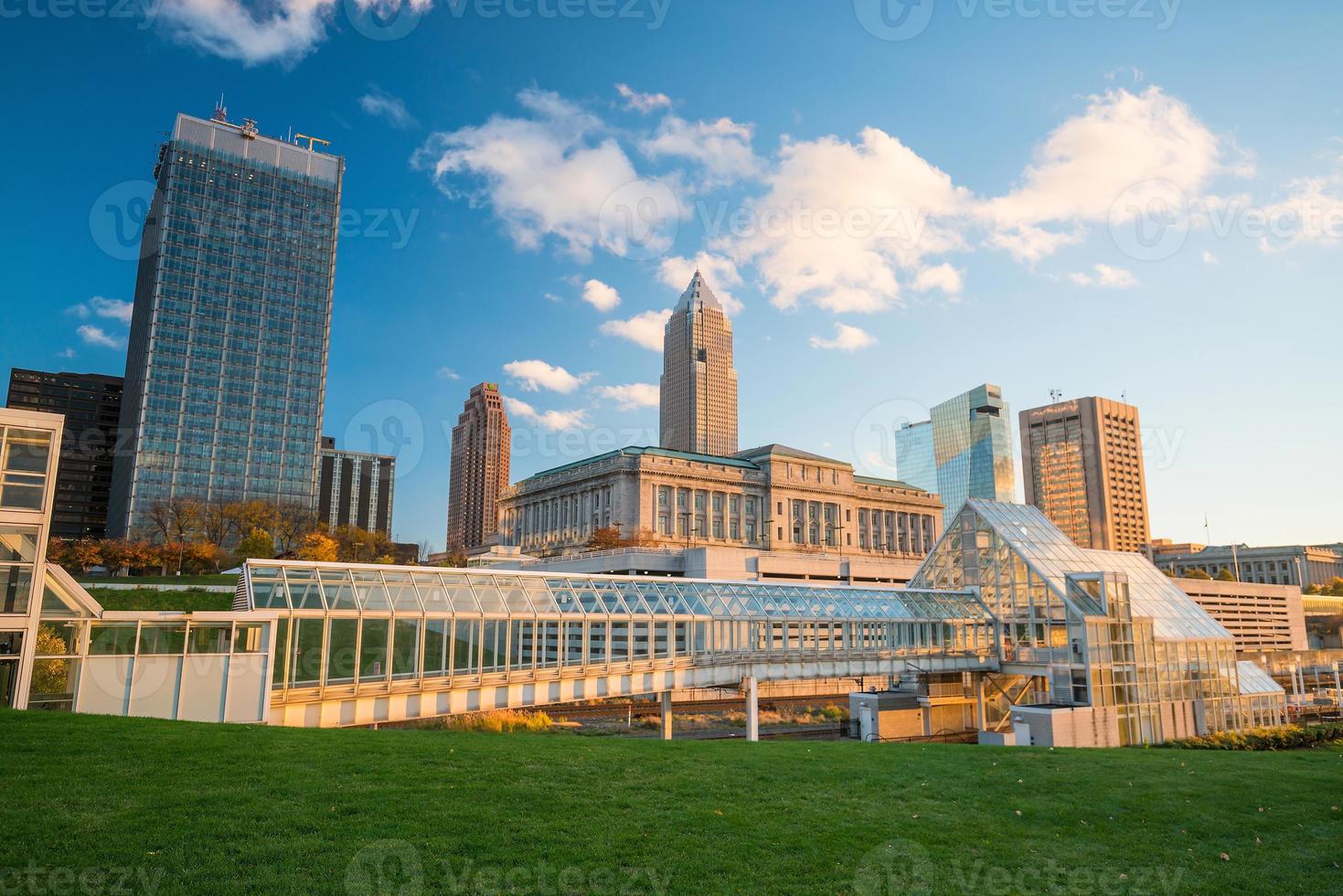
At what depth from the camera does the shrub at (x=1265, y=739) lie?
44.4m

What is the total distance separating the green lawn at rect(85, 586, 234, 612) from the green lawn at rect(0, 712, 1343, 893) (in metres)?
46.7

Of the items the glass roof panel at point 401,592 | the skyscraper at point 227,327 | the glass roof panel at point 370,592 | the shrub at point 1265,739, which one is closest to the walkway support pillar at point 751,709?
the glass roof panel at point 401,592

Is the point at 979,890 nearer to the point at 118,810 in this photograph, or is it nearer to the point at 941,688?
the point at 118,810

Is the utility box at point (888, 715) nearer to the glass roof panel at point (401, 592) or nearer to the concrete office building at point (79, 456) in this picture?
the glass roof panel at point (401, 592)

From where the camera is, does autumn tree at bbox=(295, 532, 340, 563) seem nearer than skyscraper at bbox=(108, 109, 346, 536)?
Yes

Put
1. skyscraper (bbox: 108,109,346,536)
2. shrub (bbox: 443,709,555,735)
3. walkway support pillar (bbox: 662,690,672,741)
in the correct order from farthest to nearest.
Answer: skyscraper (bbox: 108,109,346,536)
shrub (bbox: 443,709,555,735)
walkway support pillar (bbox: 662,690,672,741)

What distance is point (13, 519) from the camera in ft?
74.4

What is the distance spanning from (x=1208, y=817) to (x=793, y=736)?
34803 mm

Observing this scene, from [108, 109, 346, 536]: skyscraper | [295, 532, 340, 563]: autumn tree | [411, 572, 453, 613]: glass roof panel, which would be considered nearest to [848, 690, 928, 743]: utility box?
[411, 572, 453, 613]: glass roof panel

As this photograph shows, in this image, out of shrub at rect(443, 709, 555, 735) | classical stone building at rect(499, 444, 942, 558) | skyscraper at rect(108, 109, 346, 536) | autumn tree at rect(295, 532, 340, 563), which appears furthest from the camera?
skyscraper at rect(108, 109, 346, 536)

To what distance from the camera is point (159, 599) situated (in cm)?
6266

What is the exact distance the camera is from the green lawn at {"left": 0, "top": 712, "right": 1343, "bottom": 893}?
11.9 metres

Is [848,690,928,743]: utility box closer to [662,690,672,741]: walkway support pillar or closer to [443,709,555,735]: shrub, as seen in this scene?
[662,690,672,741]: walkway support pillar

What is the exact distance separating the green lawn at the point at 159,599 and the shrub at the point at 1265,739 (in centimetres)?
6126
